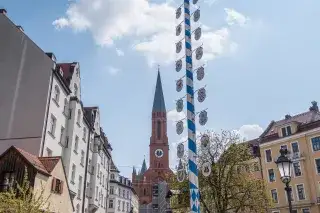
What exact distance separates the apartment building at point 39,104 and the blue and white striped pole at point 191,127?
46.9 ft

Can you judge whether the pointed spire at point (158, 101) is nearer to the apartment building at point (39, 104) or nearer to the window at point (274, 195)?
the window at point (274, 195)

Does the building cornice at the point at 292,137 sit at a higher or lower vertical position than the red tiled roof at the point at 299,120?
lower

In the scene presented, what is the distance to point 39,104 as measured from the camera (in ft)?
89.1

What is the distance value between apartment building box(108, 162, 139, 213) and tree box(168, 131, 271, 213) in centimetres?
4611

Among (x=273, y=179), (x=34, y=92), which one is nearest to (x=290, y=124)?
(x=273, y=179)

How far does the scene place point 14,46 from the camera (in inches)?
1159

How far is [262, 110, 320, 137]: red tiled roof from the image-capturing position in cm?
4759

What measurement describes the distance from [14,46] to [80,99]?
29.4 ft

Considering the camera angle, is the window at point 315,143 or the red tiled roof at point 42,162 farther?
the window at point 315,143

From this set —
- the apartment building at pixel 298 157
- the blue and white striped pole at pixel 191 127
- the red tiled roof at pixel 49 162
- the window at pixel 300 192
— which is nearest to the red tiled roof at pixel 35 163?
the red tiled roof at pixel 49 162

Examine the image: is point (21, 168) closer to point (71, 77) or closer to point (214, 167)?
point (71, 77)

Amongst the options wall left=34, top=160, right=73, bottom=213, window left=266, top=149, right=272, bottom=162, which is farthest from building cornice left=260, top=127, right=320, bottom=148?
wall left=34, top=160, right=73, bottom=213

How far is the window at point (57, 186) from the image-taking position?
22400 millimetres

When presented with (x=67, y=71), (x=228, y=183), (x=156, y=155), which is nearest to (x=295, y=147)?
(x=228, y=183)
